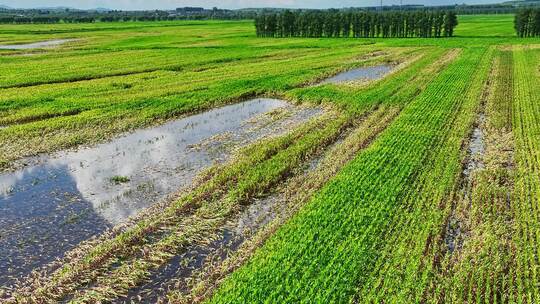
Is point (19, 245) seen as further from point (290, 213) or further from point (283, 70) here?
point (283, 70)

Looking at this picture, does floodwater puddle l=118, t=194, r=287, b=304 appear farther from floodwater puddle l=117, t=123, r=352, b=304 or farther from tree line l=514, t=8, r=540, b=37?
tree line l=514, t=8, r=540, b=37

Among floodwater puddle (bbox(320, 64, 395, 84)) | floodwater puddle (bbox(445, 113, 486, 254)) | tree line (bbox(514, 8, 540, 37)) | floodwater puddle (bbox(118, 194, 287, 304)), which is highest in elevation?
tree line (bbox(514, 8, 540, 37))

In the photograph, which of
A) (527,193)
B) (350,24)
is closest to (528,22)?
(350,24)

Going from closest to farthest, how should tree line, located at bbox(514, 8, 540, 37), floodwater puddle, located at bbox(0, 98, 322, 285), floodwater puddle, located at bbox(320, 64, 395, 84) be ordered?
1. floodwater puddle, located at bbox(0, 98, 322, 285)
2. floodwater puddle, located at bbox(320, 64, 395, 84)
3. tree line, located at bbox(514, 8, 540, 37)

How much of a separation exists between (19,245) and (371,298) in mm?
10270

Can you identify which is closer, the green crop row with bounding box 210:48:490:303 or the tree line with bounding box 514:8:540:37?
the green crop row with bounding box 210:48:490:303

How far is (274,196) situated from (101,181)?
7.29 m

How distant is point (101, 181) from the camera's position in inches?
767

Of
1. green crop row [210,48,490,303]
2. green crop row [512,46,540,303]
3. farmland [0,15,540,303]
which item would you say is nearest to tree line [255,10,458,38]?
farmland [0,15,540,303]

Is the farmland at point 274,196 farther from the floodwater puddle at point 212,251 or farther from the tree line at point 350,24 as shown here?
the tree line at point 350,24

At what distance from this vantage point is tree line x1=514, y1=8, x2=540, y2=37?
97.3 meters

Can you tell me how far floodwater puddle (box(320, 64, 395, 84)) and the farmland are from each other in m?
7.04

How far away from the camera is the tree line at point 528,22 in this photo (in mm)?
97312

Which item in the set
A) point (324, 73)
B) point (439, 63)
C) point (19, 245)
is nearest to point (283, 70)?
point (324, 73)
